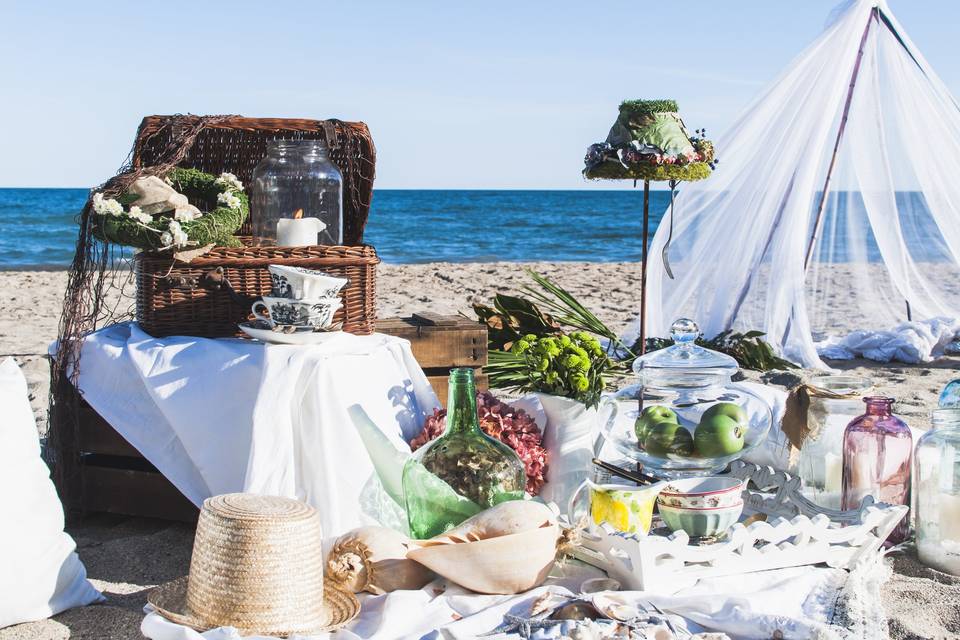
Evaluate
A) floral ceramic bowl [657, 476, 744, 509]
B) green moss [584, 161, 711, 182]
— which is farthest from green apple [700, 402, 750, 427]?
green moss [584, 161, 711, 182]

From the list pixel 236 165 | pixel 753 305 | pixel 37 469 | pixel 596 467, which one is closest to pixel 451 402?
pixel 596 467

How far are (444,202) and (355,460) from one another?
111 feet

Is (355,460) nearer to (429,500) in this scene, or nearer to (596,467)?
(429,500)

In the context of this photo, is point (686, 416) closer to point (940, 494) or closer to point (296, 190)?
point (940, 494)

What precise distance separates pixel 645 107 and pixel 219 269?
145 centimetres

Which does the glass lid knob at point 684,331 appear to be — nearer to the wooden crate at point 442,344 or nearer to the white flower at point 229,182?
the wooden crate at point 442,344

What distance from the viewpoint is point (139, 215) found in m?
2.97

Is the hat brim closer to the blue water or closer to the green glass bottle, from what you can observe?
the green glass bottle

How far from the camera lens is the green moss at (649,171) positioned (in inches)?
124

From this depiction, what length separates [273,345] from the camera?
9.60 feet

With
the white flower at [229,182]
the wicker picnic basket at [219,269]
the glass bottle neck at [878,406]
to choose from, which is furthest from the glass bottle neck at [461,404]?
the white flower at [229,182]

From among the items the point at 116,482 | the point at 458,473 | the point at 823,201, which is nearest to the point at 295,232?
the point at 116,482

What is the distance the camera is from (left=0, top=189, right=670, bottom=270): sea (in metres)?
17.7

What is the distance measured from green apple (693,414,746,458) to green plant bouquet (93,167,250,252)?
5.24 feet
